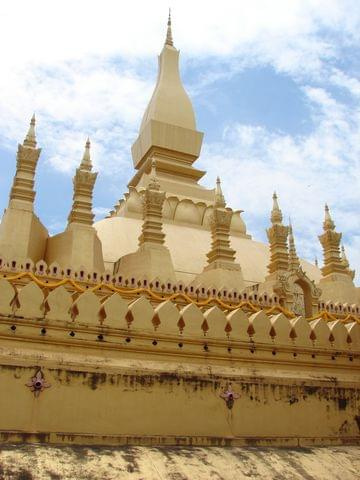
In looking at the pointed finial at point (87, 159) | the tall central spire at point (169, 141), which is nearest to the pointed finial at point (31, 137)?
the pointed finial at point (87, 159)

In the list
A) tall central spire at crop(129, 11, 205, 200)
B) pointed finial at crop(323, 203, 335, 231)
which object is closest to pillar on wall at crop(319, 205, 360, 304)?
pointed finial at crop(323, 203, 335, 231)

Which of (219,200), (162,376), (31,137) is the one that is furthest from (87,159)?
(162,376)

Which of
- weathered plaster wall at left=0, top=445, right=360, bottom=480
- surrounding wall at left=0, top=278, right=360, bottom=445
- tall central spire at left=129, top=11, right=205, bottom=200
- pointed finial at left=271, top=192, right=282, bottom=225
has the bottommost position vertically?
weathered plaster wall at left=0, top=445, right=360, bottom=480

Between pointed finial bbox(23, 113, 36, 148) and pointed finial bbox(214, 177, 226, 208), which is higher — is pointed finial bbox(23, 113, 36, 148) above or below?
above

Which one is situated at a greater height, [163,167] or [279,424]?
[163,167]

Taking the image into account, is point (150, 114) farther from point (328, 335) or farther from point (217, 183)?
point (328, 335)

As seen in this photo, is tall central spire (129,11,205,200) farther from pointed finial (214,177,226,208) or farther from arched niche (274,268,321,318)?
arched niche (274,268,321,318)

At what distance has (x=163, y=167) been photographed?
22.1 metres

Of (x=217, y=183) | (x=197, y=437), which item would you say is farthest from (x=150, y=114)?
(x=197, y=437)

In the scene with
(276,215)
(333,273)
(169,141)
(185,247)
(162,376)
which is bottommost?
(162,376)

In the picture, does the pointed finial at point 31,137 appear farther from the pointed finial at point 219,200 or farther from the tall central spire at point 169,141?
the tall central spire at point 169,141

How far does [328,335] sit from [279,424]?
1612 millimetres

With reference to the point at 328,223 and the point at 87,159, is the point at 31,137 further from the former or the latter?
the point at 328,223

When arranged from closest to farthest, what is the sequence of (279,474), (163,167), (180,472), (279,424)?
(180,472), (279,474), (279,424), (163,167)
